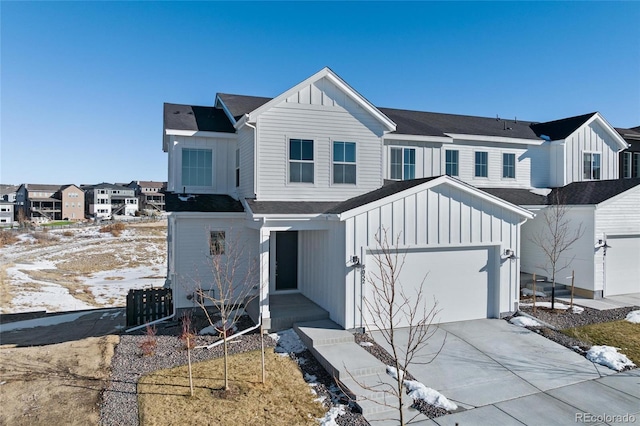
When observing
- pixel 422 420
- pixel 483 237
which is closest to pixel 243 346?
pixel 422 420

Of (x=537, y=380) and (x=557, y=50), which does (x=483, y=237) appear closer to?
(x=537, y=380)

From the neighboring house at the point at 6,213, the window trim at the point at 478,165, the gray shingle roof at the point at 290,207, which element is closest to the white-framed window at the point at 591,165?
the window trim at the point at 478,165

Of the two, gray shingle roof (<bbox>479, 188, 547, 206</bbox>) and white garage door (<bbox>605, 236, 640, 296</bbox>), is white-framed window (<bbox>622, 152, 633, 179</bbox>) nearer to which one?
gray shingle roof (<bbox>479, 188, 547, 206</bbox>)

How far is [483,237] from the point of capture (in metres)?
10.3

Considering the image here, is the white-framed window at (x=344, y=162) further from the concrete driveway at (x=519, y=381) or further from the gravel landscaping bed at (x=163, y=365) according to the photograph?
the gravel landscaping bed at (x=163, y=365)

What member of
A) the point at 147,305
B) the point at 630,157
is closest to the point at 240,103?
the point at 147,305

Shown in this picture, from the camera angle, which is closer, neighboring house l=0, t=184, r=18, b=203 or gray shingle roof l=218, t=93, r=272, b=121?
gray shingle roof l=218, t=93, r=272, b=121

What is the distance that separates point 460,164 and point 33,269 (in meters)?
29.6

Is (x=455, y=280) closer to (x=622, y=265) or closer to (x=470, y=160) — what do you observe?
(x=470, y=160)

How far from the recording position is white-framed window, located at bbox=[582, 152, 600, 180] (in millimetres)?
17000

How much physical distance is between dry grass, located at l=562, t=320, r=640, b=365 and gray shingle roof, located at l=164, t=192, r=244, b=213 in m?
9.93

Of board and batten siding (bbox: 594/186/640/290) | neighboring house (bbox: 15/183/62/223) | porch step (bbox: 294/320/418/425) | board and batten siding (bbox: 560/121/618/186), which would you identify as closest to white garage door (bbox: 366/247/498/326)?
porch step (bbox: 294/320/418/425)

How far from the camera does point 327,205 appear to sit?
11055mm

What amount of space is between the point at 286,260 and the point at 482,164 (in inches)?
388
